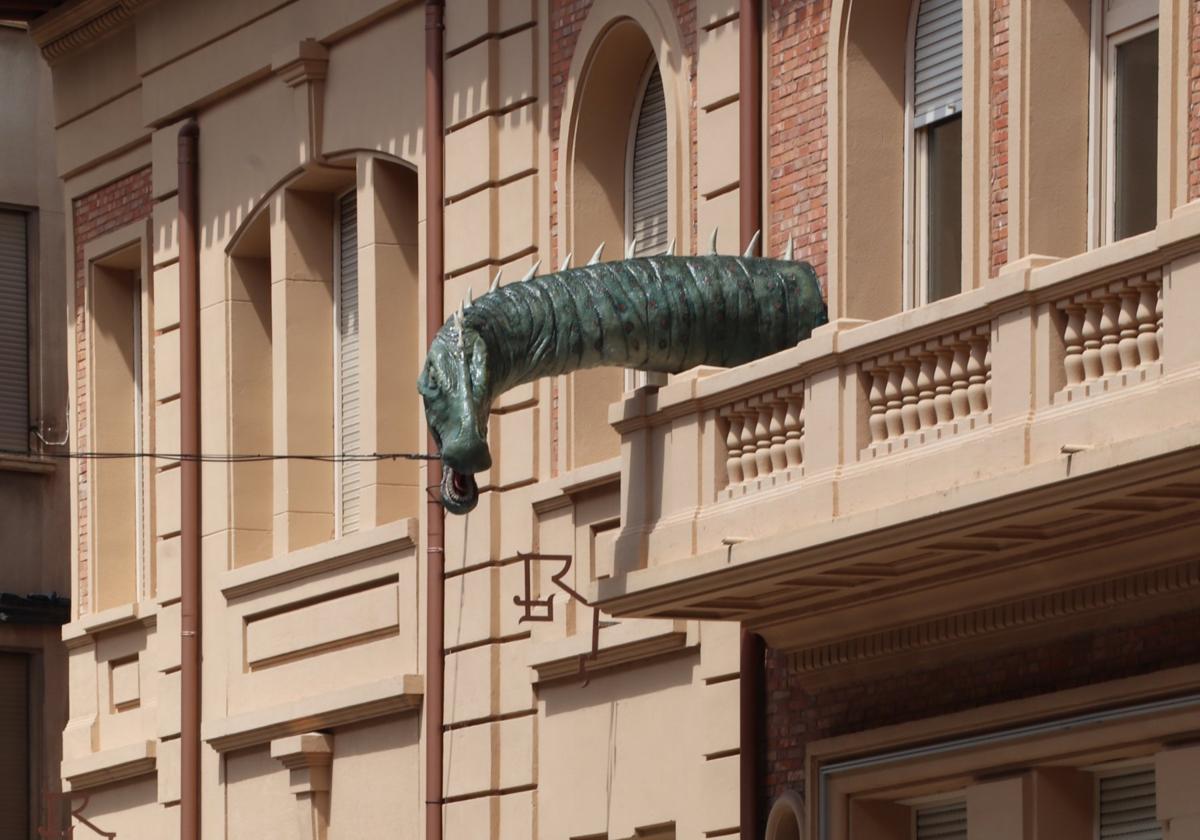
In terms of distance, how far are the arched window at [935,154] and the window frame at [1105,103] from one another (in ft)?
4.33

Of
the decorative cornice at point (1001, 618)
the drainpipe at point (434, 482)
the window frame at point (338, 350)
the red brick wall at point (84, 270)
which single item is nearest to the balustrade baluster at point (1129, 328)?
the decorative cornice at point (1001, 618)

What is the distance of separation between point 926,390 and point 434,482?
22.6 feet

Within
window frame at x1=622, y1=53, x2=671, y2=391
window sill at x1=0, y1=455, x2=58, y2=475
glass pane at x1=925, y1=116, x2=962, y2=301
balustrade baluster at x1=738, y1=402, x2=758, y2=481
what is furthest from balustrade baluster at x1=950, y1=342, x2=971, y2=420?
window sill at x1=0, y1=455, x2=58, y2=475

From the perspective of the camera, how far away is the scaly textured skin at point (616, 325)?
19.5 m

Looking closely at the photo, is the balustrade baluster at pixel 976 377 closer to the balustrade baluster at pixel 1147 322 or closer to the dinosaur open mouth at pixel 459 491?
the balustrade baluster at pixel 1147 322

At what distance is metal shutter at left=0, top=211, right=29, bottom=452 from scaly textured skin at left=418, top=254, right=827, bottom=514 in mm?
15578

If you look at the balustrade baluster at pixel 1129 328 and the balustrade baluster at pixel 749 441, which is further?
the balustrade baluster at pixel 749 441

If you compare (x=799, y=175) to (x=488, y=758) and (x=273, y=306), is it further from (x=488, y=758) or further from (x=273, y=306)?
(x=273, y=306)

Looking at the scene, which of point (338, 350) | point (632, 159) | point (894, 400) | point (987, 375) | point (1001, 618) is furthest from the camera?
point (338, 350)

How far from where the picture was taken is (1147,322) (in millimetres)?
15844

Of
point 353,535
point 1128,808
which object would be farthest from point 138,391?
point 1128,808

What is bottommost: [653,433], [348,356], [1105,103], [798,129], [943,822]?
[943,822]

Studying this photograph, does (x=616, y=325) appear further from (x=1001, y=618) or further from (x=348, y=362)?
(x=348, y=362)

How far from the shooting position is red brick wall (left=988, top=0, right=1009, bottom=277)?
18.8m
